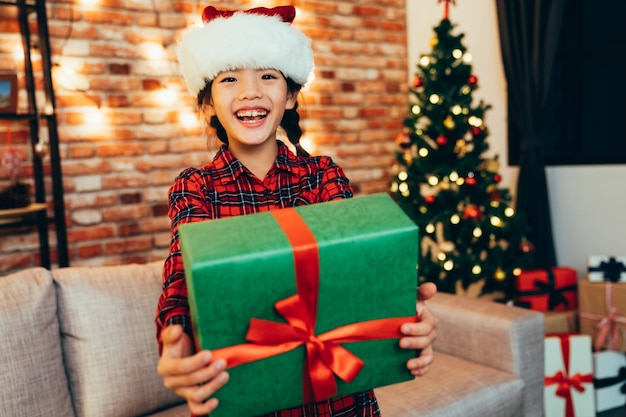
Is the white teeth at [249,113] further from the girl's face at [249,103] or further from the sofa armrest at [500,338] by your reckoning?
the sofa armrest at [500,338]

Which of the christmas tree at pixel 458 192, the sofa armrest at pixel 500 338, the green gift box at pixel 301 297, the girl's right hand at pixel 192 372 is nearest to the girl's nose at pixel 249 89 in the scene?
the green gift box at pixel 301 297

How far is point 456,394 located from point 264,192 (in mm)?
1164

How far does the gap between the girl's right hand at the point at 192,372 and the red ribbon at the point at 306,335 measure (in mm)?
18

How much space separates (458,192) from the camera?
3.09m

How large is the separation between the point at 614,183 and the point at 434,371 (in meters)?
1.63

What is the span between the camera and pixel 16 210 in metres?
2.49

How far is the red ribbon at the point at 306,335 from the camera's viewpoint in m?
0.79

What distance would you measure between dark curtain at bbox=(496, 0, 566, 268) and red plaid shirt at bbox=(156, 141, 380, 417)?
7.87ft

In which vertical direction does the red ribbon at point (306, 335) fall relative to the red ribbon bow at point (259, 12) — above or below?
below

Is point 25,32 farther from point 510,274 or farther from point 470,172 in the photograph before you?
point 510,274

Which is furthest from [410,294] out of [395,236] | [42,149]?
[42,149]

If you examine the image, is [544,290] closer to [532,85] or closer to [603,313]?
[603,313]

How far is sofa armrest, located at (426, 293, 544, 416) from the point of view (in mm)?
2090

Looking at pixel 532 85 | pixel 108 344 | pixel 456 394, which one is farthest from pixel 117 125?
pixel 532 85
